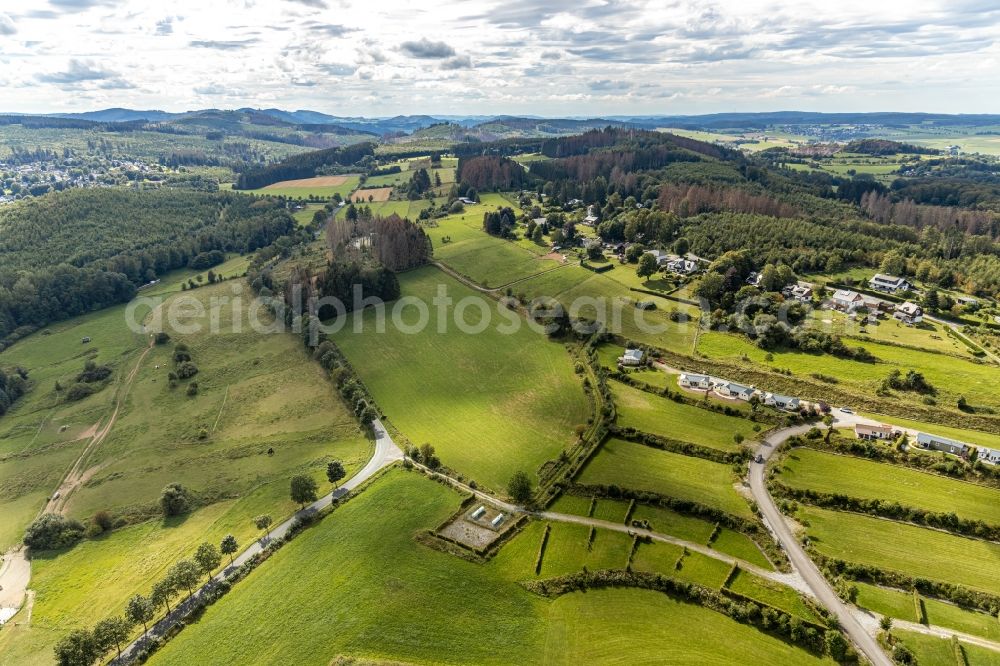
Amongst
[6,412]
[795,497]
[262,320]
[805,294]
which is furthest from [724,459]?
[6,412]

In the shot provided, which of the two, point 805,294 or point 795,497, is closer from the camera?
point 795,497

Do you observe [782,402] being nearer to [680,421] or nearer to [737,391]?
[737,391]

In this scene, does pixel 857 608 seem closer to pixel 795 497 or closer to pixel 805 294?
pixel 795 497

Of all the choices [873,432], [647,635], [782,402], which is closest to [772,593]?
[647,635]

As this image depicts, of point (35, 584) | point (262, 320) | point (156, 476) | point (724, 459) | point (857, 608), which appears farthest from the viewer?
point (262, 320)

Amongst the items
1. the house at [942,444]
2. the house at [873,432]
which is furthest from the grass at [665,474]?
the house at [942,444]
